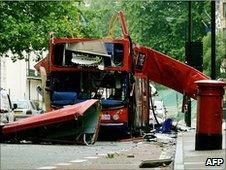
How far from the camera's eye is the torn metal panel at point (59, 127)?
2091 centimetres

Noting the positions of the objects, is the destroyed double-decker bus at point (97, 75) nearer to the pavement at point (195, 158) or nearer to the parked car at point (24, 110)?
the pavement at point (195, 158)

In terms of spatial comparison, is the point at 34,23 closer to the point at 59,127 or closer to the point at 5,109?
the point at 5,109

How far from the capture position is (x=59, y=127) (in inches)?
842

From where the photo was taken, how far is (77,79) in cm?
2378

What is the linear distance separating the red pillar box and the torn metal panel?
533 cm

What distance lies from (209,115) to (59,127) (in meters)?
6.47

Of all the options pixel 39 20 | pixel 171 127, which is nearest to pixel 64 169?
pixel 171 127

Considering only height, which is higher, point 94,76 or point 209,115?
point 94,76

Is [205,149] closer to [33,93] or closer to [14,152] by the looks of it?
[14,152]

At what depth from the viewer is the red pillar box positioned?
51.9ft

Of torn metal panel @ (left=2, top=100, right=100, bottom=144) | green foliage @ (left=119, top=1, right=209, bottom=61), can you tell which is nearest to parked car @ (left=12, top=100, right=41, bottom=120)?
torn metal panel @ (left=2, top=100, right=100, bottom=144)

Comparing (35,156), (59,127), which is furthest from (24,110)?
(35,156)

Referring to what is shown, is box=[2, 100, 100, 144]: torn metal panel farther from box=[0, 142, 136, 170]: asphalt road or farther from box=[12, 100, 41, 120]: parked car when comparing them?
box=[12, 100, 41, 120]: parked car

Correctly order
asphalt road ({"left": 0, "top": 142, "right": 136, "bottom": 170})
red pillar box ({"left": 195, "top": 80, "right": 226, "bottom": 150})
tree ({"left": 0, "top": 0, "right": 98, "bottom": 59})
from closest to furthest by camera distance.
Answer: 1. asphalt road ({"left": 0, "top": 142, "right": 136, "bottom": 170})
2. red pillar box ({"left": 195, "top": 80, "right": 226, "bottom": 150})
3. tree ({"left": 0, "top": 0, "right": 98, "bottom": 59})
